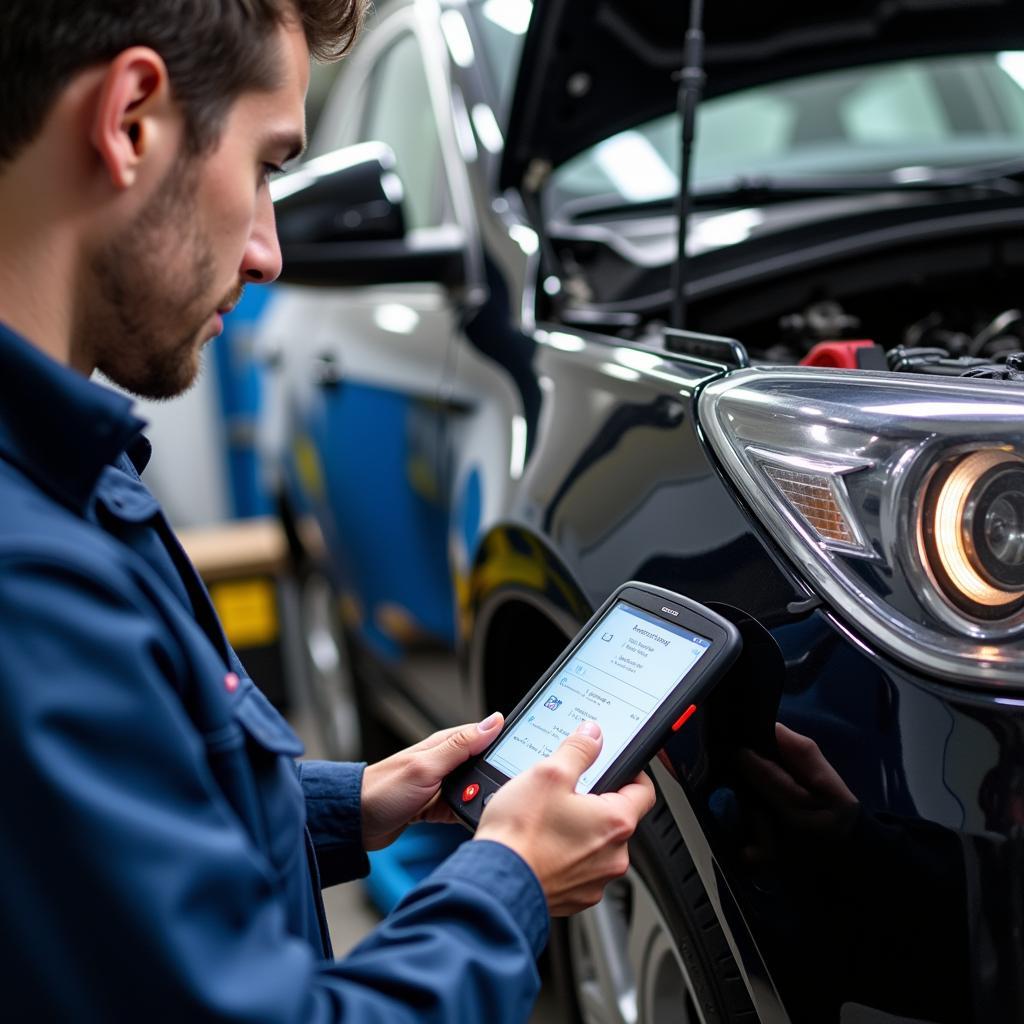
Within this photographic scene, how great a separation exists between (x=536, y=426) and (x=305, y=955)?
87 centimetres

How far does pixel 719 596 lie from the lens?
1083 mm

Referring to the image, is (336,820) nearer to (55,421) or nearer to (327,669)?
(55,421)

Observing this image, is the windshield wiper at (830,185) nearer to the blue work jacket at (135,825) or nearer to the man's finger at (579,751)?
the man's finger at (579,751)

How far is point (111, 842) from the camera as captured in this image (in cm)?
65

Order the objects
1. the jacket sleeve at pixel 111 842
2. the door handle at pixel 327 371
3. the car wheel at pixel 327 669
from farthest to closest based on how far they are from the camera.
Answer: the car wheel at pixel 327 669 < the door handle at pixel 327 371 < the jacket sleeve at pixel 111 842

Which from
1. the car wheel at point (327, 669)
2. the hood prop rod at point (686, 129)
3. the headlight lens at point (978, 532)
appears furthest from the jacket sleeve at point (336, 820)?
the car wheel at point (327, 669)

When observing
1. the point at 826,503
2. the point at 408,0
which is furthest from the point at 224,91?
the point at 408,0

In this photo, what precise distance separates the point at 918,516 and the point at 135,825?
0.60 m

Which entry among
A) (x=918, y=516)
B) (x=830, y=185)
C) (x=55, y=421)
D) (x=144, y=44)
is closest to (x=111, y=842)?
(x=55, y=421)

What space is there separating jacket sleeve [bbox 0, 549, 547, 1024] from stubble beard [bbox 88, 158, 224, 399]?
0.20m

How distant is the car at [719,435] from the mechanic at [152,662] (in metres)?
0.18

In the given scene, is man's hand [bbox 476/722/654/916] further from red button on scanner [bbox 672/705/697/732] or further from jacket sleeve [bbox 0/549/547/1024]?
jacket sleeve [bbox 0/549/547/1024]

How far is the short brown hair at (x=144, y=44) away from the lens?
770 mm

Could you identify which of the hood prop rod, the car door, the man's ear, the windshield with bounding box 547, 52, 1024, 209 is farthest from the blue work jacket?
the windshield with bounding box 547, 52, 1024, 209
